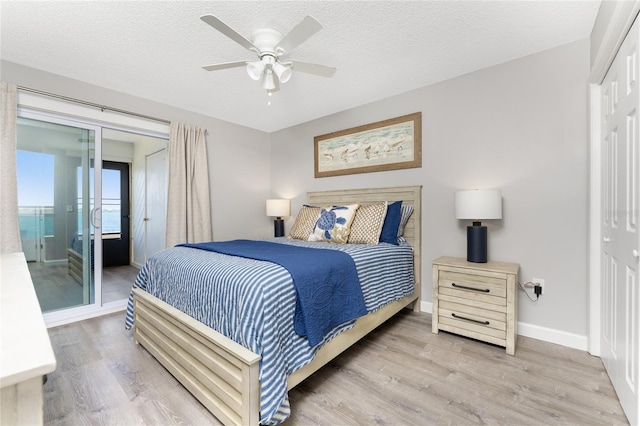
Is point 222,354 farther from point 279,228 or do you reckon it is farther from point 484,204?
point 279,228

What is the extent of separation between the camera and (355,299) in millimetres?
1942

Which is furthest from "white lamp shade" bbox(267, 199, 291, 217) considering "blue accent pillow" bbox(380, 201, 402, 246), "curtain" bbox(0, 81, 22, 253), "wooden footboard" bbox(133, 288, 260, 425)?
"curtain" bbox(0, 81, 22, 253)

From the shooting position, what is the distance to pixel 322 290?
5.53ft

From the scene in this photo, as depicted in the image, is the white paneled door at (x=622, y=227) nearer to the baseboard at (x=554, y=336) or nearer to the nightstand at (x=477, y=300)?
the baseboard at (x=554, y=336)

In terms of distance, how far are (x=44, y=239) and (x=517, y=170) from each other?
4511 mm

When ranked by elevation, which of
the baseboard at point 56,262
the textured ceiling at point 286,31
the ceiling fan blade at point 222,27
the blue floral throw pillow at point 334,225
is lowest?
the baseboard at point 56,262

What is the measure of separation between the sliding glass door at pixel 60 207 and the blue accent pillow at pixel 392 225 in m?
3.01

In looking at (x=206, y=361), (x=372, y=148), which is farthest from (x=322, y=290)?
(x=372, y=148)

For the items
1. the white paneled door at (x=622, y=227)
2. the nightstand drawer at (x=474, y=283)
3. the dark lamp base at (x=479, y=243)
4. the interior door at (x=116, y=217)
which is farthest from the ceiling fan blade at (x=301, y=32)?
the interior door at (x=116, y=217)

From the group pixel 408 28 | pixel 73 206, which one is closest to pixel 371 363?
pixel 408 28

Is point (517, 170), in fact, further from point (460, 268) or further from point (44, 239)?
point (44, 239)

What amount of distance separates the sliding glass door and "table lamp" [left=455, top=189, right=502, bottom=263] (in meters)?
3.63

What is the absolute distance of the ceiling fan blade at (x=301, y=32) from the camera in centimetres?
159

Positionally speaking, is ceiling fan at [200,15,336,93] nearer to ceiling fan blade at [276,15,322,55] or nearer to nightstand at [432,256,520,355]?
ceiling fan blade at [276,15,322,55]
